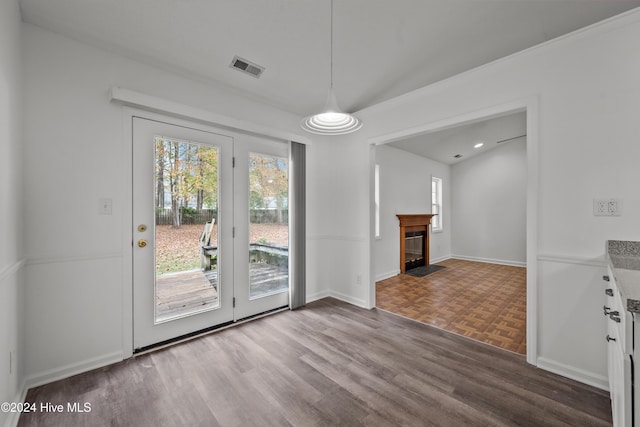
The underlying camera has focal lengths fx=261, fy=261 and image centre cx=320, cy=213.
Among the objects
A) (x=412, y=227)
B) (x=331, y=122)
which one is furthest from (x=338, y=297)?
(x=412, y=227)

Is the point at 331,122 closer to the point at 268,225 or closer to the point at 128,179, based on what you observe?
the point at 268,225

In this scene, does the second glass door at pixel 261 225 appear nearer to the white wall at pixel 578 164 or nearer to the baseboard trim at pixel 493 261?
the white wall at pixel 578 164

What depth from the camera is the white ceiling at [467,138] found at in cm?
488

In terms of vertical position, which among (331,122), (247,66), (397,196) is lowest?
(397,196)

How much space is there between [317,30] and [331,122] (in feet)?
2.45

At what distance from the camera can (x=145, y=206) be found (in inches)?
94.2

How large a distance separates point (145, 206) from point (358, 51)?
7.89 ft

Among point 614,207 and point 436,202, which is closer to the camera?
point 614,207

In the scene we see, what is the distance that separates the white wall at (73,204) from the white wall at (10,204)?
0.37 ft

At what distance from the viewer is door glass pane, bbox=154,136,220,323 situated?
248 cm

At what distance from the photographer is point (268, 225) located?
3285 millimetres

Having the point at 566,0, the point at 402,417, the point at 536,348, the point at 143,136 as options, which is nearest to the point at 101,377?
the point at 143,136

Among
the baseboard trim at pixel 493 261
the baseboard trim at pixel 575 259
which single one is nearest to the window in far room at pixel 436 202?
the baseboard trim at pixel 493 261

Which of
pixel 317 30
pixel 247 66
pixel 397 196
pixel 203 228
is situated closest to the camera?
pixel 317 30
